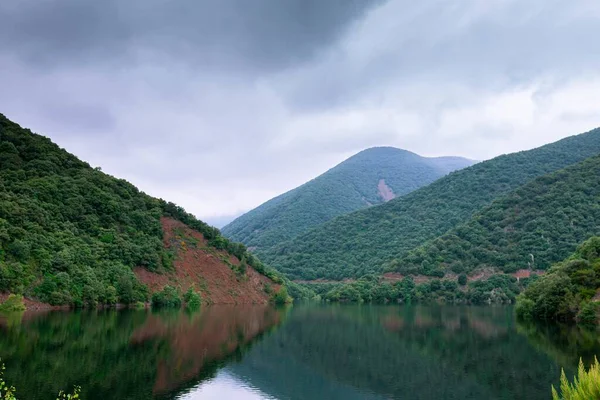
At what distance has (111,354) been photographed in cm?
2620

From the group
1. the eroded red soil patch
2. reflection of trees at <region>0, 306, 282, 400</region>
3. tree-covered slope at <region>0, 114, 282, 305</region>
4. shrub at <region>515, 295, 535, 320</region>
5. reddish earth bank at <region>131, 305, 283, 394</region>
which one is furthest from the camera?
the eroded red soil patch

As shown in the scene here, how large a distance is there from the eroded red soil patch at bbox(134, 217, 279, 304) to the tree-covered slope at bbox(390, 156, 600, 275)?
44.8m

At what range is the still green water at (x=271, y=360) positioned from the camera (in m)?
21.1

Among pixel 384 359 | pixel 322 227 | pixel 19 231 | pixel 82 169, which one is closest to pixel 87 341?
pixel 384 359

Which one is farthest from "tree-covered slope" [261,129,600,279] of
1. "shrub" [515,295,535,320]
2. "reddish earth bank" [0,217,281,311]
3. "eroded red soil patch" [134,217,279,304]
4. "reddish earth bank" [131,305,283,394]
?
"reddish earth bank" [131,305,283,394]

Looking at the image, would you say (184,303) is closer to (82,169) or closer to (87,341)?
(82,169)

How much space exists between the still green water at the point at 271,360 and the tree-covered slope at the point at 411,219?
304ft

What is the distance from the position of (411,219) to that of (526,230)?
4893 cm

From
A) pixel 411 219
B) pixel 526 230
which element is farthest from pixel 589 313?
pixel 411 219

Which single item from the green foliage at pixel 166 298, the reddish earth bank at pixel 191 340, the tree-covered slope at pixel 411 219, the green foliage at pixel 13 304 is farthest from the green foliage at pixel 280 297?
the green foliage at pixel 13 304

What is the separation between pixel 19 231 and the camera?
54.6 metres

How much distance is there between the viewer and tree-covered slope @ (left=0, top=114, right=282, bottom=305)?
176 ft

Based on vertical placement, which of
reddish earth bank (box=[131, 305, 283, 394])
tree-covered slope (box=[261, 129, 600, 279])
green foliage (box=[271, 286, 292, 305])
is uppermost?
tree-covered slope (box=[261, 129, 600, 279])

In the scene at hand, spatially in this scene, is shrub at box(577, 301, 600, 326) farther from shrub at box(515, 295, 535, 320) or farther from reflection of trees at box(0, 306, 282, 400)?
reflection of trees at box(0, 306, 282, 400)
